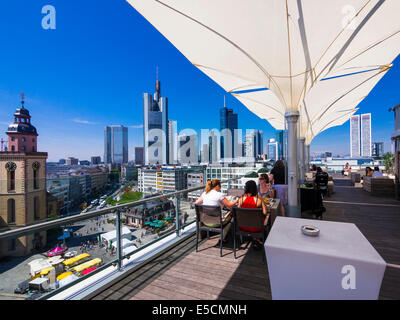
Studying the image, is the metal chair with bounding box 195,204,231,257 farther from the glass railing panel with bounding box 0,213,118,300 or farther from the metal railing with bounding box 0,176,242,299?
the glass railing panel with bounding box 0,213,118,300

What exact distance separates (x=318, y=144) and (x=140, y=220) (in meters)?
17.4

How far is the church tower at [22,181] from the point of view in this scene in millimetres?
1722

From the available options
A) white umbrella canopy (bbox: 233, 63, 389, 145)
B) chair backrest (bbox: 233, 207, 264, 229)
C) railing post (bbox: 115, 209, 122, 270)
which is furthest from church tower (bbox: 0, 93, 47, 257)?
white umbrella canopy (bbox: 233, 63, 389, 145)

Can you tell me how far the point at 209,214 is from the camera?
310 centimetres

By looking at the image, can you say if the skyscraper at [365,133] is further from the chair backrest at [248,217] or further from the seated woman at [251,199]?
the chair backrest at [248,217]

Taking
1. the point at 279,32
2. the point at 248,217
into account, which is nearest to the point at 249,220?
the point at 248,217

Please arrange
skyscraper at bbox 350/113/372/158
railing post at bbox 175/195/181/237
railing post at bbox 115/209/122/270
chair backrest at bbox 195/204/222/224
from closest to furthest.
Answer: railing post at bbox 115/209/122/270 < chair backrest at bbox 195/204/222/224 < railing post at bbox 175/195/181/237 < skyscraper at bbox 350/113/372/158

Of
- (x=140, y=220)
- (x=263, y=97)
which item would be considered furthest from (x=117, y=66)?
(x=140, y=220)

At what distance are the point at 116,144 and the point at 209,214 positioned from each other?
60.9 metres

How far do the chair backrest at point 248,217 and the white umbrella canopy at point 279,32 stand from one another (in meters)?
3.46

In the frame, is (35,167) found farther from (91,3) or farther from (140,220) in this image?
(140,220)

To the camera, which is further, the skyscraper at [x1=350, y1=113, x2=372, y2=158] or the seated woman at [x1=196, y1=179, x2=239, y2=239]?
the skyscraper at [x1=350, y1=113, x2=372, y2=158]

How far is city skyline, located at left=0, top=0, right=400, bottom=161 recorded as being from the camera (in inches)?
395

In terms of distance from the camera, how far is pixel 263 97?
822 centimetres
